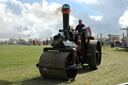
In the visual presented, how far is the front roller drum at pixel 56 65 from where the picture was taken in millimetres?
5973

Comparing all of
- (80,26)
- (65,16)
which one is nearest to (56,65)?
(65,16)

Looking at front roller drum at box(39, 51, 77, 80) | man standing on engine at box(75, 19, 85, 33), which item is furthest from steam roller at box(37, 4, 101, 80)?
man standing on engine at box(75, 19, 85, 33)

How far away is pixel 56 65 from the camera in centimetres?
602

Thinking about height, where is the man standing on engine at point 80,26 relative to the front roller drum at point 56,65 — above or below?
above

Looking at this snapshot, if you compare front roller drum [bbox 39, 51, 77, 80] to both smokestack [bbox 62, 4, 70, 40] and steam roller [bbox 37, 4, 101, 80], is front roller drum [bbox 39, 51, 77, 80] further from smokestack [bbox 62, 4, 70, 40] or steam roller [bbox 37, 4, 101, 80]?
smokestack [bbox 62, 4, 70, 40]


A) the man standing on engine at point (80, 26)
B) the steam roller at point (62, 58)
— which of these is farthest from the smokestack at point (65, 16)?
the man standing on engine at point (80, 26)

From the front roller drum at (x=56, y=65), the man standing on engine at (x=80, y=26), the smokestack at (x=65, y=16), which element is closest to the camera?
the front roller drum at (x=56, y=65)

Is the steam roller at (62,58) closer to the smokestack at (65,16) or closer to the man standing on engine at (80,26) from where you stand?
the smokestack at (65,16)

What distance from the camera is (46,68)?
6188 mm

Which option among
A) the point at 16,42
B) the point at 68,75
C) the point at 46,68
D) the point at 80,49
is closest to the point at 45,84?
the point at 46,68

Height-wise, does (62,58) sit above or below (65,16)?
below

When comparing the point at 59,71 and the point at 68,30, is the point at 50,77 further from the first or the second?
the point at 68,30

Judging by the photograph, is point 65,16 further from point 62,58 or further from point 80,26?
point 80,26

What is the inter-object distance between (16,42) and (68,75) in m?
55.8
